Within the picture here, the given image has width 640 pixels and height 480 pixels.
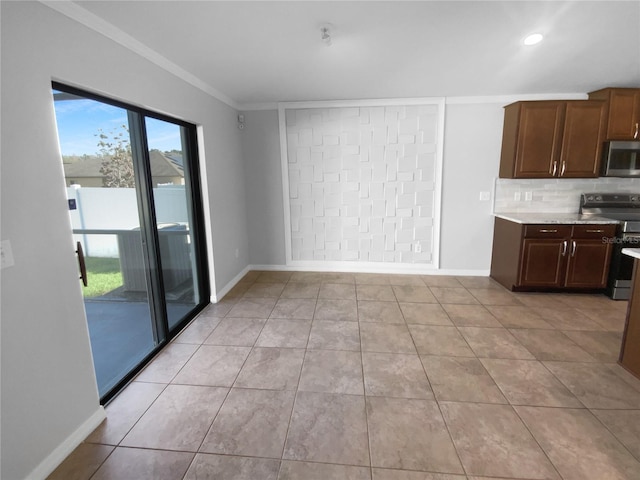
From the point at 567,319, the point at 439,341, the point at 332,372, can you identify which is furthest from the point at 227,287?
the point at 567,319

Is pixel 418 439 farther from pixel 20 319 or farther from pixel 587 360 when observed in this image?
pixel 20 319

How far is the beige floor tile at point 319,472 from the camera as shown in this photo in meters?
1.54

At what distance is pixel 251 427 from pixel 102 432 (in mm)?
871

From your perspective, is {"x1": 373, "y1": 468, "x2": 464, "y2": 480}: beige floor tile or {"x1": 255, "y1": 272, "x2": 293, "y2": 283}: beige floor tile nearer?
{"x1": 373, "y1": 468, "x2": 464, "y2": 480}: beige floor tile

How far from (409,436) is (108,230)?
8.29ft

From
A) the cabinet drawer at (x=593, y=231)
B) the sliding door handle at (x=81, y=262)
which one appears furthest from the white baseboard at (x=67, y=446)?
the cabinet drawer at (x=593, y=231)

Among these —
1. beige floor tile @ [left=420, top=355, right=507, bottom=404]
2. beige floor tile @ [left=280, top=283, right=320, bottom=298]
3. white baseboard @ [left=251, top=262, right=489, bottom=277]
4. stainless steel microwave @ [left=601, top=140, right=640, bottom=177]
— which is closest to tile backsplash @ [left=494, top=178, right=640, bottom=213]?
stainless steel microwave @ [left=601, top=140, right=640, bottom=177]

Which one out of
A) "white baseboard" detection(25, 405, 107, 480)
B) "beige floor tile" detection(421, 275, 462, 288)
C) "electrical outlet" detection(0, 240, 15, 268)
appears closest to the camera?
"electrical outlet" detection(0, 240, 15, 268)

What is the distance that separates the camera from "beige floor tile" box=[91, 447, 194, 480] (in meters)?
1.56

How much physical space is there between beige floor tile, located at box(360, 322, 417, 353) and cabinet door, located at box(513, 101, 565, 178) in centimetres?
246

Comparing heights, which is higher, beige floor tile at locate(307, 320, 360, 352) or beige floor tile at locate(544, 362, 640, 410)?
beige floor tile at locate(307, 320, 360, 352)

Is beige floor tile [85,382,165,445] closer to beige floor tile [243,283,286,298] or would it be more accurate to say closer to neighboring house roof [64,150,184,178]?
neighboring house roof [64,150,184,178]

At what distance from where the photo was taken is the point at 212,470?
1.59 meters

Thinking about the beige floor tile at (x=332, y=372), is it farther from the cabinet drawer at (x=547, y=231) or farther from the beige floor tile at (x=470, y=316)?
the cabinet drawer at (x=547, y=231)
